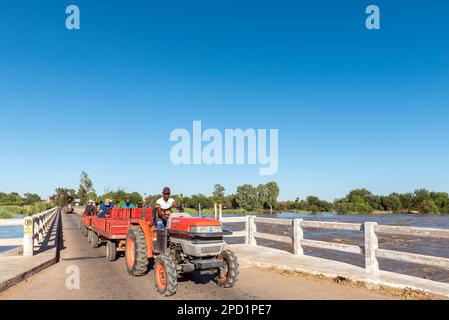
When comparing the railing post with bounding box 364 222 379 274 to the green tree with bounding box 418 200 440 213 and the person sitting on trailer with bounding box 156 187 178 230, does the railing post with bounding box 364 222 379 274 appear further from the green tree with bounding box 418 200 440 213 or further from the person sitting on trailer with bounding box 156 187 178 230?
the green tree with bounding box 418 200 440 213

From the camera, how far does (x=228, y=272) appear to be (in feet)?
22.3

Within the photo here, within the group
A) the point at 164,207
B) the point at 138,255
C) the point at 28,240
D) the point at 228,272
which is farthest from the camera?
the point at 28,240

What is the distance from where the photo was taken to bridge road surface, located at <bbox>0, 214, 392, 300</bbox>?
244 inches

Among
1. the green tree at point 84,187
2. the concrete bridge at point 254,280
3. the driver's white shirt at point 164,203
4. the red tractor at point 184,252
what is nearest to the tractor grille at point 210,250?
the red tractor at point 184,252

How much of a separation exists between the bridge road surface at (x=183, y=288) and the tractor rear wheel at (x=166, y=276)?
0.14 meters

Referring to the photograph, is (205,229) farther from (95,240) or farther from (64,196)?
(64,196)

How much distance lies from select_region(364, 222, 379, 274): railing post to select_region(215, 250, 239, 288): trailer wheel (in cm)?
313

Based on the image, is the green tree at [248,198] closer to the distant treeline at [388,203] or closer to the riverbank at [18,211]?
the distant treeline at [388,203]

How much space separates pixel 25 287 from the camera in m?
6.84

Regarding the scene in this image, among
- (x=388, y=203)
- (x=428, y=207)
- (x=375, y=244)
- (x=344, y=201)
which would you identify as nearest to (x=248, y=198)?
(x=344, y=201)

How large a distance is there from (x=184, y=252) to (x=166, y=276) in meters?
0.64

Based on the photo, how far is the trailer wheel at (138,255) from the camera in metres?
7.45

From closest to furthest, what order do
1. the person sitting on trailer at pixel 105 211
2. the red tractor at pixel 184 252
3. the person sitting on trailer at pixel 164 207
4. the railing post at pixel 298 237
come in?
the red tractor at pixel 184 252 → the person sitting on trailer at pixel 164 207 → the railing post at pixel 298 237 → the person sitting on trailer at pixel 105 211
